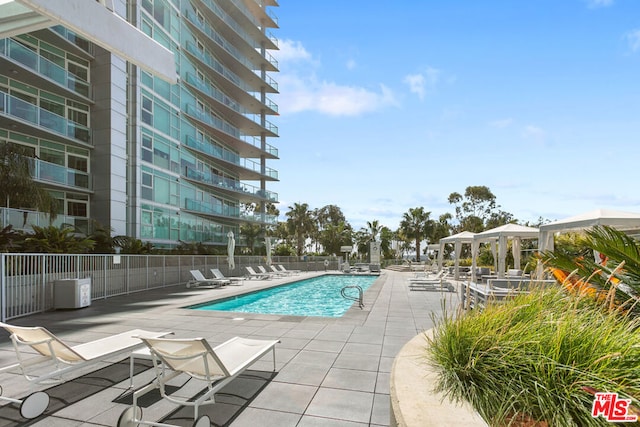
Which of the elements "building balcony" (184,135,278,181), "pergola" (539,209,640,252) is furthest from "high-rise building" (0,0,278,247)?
"pergola" (539,209,640,252)

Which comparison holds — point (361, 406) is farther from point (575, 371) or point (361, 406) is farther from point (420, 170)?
point (420, 170)

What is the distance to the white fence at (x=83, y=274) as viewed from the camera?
29.0ft

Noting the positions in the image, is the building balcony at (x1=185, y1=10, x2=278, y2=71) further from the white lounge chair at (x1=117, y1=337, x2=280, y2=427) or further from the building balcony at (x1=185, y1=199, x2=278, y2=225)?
the white lounge chair at (x1=117, y1=337, x2=280, y2=427)

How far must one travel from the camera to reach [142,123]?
75.7ft

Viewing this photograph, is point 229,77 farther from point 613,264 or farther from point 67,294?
point 613,264

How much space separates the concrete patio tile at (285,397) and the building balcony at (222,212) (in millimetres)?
24980

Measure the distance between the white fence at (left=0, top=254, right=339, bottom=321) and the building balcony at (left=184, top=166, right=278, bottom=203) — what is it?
A: 9.67 meters

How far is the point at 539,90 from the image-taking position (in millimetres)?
11102

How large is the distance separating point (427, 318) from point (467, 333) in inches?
229

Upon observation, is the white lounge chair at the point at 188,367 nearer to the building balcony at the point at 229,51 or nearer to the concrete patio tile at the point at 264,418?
the concrete patio tile at the point at 264,418

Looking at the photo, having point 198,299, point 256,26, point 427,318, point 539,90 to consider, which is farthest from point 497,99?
point 256,26

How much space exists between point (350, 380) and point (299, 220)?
165 ft

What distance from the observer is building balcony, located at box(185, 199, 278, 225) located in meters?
28.1

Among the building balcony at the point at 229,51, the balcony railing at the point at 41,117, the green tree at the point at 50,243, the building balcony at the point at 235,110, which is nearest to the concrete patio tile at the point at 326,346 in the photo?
the green tree at the point at 50,243
